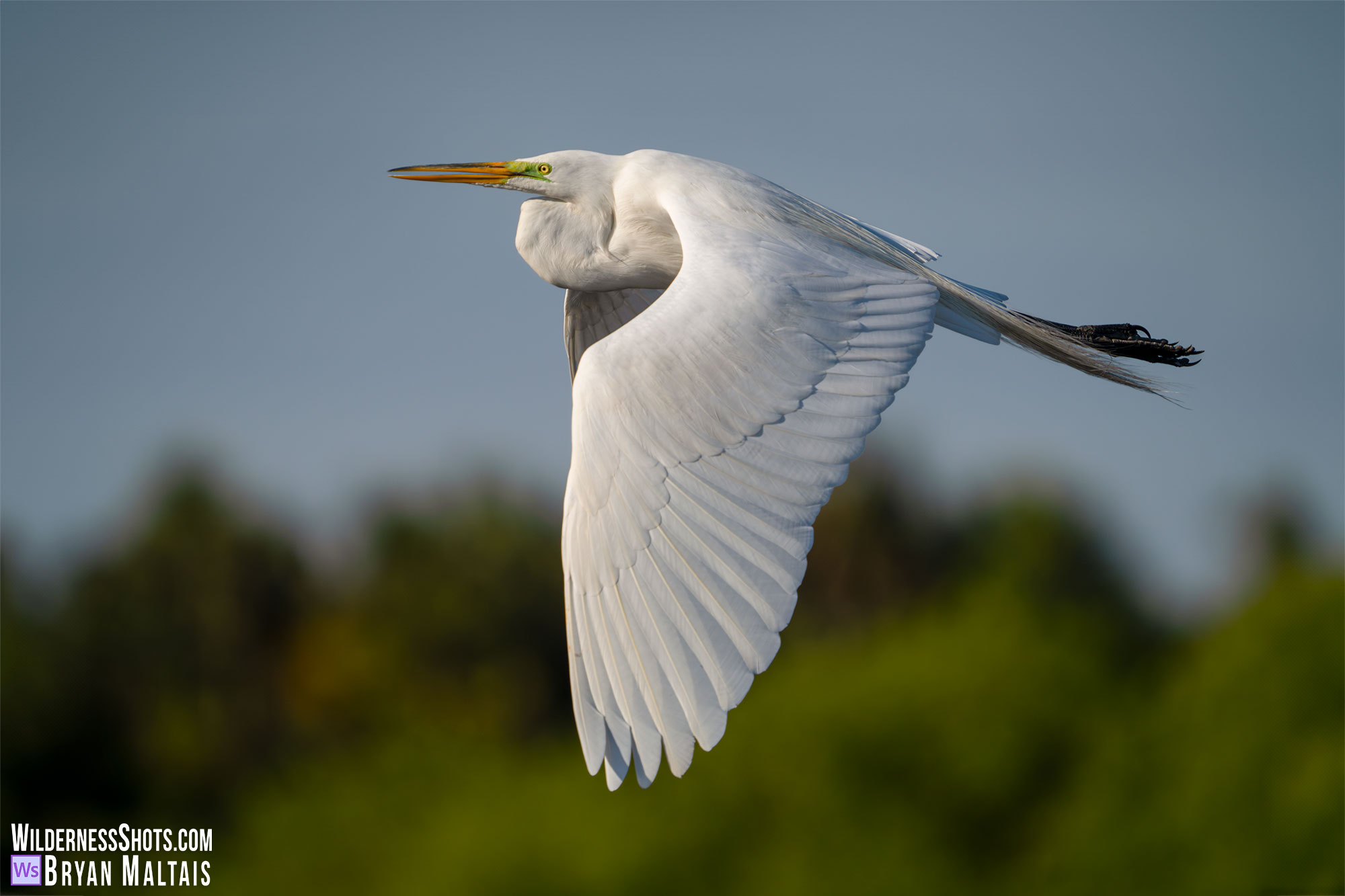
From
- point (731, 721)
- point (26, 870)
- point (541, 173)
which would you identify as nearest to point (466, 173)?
point (541, 173)

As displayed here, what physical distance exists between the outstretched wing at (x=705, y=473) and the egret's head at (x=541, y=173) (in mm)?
917

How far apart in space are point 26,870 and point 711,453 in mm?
8123

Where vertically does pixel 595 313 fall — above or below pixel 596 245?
below

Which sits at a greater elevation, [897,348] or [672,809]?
[897,348]

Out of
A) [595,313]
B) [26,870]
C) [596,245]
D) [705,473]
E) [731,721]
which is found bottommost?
[731,721]

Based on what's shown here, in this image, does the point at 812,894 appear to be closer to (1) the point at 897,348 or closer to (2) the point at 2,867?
(2) the point at 2,867

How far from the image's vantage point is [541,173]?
457 centimetres

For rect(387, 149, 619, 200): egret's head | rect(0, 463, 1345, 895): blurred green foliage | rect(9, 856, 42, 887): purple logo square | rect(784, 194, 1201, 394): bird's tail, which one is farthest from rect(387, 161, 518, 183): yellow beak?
rect(0, 463, 1345, 895): blurred green foliage

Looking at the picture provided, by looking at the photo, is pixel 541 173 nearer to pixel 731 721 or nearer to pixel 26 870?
pixel 26 870

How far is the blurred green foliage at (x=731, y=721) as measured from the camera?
2431cm

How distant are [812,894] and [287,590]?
22818 millimetres

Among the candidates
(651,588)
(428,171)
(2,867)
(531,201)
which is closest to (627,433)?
(651,588)

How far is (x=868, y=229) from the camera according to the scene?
4.59 meters

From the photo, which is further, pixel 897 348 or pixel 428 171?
pixel 428 171
